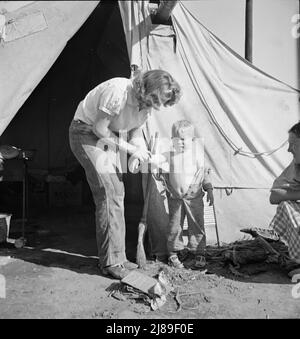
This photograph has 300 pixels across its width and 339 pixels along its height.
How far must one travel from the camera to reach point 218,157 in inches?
141

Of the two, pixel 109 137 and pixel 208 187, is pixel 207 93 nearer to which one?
pixel 208 187

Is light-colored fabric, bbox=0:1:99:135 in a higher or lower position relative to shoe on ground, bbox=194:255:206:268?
higher

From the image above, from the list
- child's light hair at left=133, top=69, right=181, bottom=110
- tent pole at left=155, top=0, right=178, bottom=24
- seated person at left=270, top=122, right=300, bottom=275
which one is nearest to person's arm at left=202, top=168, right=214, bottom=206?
seated person at left=270, top=122, right=300, bottom=275

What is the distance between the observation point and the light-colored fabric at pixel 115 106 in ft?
8.18

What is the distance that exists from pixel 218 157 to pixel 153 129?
0.70 meters

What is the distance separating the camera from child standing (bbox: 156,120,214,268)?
301cm

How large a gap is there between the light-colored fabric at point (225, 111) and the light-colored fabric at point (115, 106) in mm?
697

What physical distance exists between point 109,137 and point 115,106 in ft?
0.80

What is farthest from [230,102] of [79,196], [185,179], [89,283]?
[79,196]

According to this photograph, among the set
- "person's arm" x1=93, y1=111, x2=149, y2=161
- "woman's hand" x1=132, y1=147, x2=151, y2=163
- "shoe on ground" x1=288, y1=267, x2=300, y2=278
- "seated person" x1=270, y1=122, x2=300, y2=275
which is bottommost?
"shoe on ground" x1=288, y1=267, x2=300, y2=278

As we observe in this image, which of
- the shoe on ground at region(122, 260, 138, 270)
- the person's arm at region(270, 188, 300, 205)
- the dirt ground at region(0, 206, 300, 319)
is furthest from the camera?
the shoe on ground at region(122, 260, 138, 270)

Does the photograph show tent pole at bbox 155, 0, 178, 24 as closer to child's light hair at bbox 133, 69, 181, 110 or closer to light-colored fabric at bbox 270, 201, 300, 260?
child's light hair at bbox 133, 69, 181, 110

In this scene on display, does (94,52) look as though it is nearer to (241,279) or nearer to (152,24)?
(152,24)

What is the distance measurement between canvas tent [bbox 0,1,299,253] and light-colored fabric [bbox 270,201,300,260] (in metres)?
0.86
